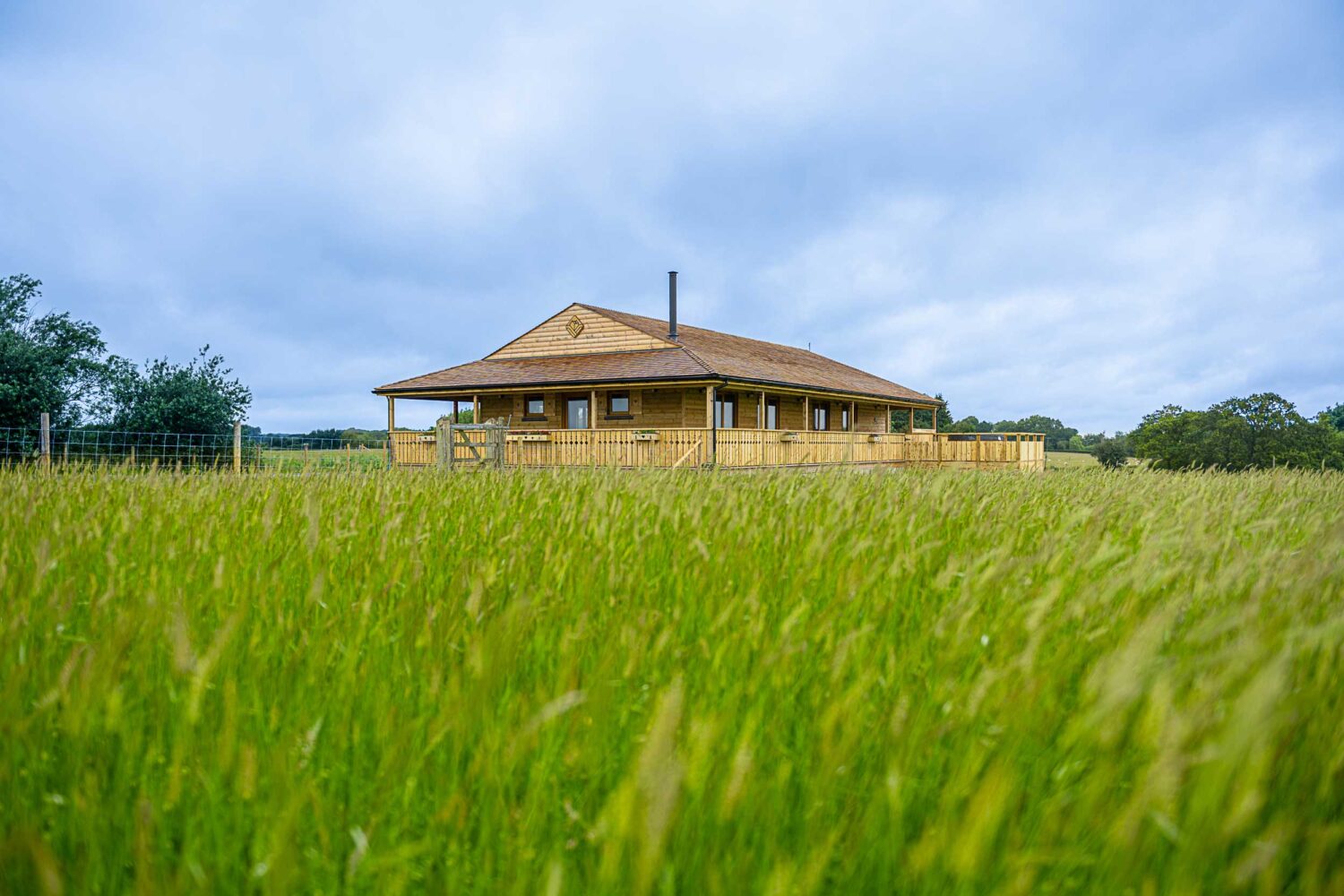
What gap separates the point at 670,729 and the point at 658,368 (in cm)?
2629

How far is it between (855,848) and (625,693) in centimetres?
70

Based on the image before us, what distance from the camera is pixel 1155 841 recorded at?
4.22 ft

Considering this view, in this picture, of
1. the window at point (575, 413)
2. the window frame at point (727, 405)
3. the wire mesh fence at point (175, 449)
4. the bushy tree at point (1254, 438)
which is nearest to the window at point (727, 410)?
the window frame at point (727, 405)

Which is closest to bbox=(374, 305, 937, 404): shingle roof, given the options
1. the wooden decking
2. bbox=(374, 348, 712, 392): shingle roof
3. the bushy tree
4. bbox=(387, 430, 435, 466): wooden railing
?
bbox=(374, 348, 712, 392): shingle roof

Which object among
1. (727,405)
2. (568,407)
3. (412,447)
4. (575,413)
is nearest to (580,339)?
(568,407)

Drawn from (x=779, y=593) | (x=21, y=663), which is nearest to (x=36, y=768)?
(x=21, y=663)

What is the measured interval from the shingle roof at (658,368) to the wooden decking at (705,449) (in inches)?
90.8

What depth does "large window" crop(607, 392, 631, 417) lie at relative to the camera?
30.8 meters

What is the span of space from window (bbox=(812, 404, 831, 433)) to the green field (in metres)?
33.5

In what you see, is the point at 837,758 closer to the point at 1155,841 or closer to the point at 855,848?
the point at 855,848

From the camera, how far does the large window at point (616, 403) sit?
3078 cm

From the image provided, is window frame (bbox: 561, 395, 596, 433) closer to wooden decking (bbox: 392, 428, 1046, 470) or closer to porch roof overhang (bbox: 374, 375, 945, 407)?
porch roof overhang (bbox: 374, 375, 945, 407)

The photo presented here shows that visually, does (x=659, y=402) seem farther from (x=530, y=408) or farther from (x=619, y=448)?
(x=619, y=448)

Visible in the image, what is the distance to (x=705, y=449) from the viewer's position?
2248 centimetres
